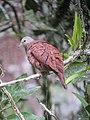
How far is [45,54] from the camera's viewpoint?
5.16ft

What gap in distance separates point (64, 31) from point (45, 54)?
16.4 inches

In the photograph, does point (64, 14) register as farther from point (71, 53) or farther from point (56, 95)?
point (56, 95)

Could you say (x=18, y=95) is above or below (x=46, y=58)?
below

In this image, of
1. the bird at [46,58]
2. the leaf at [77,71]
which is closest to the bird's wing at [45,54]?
the bird at [46,58]

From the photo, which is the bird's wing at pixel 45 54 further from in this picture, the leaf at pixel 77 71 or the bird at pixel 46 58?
the leaf at pixel 77 71

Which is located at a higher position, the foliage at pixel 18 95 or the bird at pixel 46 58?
the bird at pixel 46 58

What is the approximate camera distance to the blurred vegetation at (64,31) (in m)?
1.61

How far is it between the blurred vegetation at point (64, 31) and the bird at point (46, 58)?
82 mm

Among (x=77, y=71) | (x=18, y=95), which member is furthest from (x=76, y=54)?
(x=18, y=95)

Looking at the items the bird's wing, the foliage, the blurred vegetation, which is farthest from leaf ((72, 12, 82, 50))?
the foliage

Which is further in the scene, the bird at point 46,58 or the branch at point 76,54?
the branch at point 76,54

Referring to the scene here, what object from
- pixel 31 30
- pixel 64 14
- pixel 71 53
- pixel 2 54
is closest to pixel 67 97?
pixel 2 54

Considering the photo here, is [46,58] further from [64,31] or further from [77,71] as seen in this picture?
[64,31]

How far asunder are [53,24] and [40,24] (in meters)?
0.10
